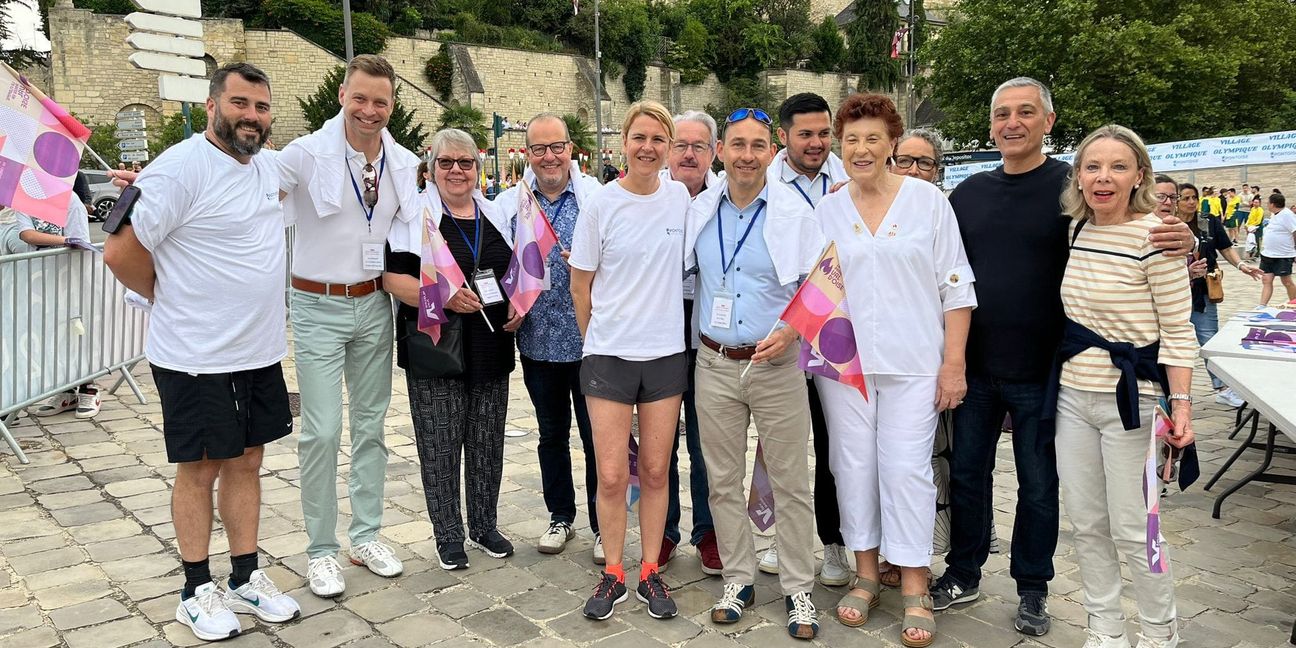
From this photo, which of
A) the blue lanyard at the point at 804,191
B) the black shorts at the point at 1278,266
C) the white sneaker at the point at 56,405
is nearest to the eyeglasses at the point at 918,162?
the blue lanyard at the point at 804,191

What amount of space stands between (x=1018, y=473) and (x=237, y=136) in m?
3.32

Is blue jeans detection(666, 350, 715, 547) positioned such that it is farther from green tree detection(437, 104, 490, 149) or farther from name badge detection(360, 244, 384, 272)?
green tree detection(437, 104, 490, 149)

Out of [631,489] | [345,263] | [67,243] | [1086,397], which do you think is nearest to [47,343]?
[67,243]

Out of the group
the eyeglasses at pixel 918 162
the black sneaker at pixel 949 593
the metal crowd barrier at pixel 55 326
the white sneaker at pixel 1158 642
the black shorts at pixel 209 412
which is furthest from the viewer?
the metal crowd barrier at pixel 55 326

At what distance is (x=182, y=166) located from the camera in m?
3.33

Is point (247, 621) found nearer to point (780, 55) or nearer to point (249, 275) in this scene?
point (249, 275)

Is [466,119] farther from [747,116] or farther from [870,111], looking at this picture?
[870,111]

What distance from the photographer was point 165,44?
26.6ft

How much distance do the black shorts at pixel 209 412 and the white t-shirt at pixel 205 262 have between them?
0.05m

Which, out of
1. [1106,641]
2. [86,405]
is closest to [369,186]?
[1106,641]

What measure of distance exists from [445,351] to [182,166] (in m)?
1.30

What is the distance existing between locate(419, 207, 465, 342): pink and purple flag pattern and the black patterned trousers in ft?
1.01

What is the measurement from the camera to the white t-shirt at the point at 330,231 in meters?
3.91

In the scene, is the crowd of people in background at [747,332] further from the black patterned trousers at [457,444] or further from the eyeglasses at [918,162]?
the eyeglasses at [918,162]
